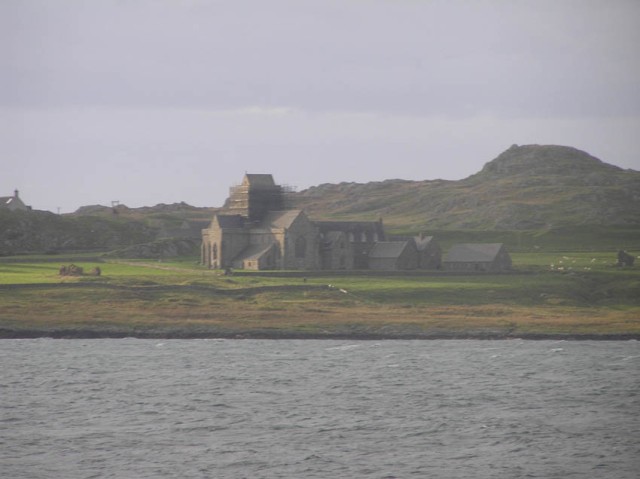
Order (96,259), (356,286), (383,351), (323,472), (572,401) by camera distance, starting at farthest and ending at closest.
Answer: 1. (96,259)
2. (356,286)
3. (383,351)
4. (572,401)
5. (323,472)

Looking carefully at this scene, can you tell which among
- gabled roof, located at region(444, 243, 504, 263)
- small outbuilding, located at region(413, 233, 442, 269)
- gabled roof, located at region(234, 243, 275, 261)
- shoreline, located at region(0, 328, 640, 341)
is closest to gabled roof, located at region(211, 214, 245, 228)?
gabled roof, located at region(234, 243, 275, 261)

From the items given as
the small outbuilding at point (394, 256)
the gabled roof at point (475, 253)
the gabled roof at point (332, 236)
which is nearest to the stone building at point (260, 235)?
the gabled roof at point (332, 236)

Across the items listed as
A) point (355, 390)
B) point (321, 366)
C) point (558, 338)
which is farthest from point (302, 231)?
point (355, 390)

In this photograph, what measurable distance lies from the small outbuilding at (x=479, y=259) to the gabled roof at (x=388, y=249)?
5741 millimetres

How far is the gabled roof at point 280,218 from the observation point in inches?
5266

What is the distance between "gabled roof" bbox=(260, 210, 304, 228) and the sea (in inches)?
1784

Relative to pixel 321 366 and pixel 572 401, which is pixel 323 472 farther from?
pixel 321 366

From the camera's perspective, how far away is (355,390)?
66750mm

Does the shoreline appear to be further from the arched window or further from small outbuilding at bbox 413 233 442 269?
small outbuilding at bbox 413 233 442 269

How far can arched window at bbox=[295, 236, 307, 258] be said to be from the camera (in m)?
134

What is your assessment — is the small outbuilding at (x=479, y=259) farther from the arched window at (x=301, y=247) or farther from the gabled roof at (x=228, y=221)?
the gabled roof at (x=228, y=221)

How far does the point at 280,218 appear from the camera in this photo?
137m

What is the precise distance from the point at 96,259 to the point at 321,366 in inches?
2978

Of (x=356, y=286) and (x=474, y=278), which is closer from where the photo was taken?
(x=356, y=286)
